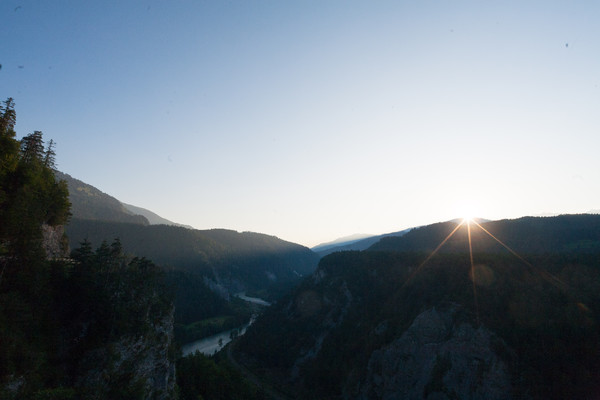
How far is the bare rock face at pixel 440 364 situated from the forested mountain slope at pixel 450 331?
0.51ft

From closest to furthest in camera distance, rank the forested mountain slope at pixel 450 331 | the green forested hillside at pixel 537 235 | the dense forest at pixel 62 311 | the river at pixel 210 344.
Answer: the dense forest at pixel 62 311 → the forested mountain slope at pixel 450 331 → the green forested hillside at pixel 537 235 → the river at pixel 210 344

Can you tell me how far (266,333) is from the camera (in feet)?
329

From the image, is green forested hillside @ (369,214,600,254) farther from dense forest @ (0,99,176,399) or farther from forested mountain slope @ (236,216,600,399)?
dense forest @ (0,99,176,399)

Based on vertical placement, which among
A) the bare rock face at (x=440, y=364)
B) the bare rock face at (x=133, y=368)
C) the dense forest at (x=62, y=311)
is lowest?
the bare rock face at (x=440, y=364)

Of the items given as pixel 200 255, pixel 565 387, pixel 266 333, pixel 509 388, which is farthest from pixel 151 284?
pixel 200 255

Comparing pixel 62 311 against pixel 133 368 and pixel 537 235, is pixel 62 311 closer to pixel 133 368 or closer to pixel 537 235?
pixel 133 368

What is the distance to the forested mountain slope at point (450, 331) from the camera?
4353 cm

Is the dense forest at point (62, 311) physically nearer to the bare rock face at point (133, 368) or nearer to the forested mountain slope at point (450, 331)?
the bare rock face at point (133, 368)

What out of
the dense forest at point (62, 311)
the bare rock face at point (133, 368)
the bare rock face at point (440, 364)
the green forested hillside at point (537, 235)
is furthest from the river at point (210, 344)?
the green forested hillside at point (537, 235)

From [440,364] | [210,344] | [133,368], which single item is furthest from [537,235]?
[133,368]

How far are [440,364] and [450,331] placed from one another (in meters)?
5.84

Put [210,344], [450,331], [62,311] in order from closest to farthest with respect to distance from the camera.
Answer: [62,311] < [450,331] < [210,344]

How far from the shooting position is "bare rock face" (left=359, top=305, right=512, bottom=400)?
44.8 meters

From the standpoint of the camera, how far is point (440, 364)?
49750 millimetres
